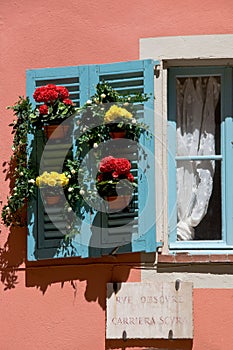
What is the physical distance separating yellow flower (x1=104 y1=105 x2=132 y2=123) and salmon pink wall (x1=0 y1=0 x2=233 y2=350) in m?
0.53

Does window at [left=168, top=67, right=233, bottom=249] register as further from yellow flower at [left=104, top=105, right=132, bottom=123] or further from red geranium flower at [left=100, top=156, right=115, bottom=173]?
red geranium flower at [left=100, top=156, right=115, bottom=173]

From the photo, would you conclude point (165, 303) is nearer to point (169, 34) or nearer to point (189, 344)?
point (189, 344)

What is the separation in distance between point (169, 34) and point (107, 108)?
75cm

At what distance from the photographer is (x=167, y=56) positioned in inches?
265

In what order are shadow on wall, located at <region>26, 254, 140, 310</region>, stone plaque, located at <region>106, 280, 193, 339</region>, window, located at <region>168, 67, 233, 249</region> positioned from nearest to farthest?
stone plaque, located at <region>106, 280, 193, 339</region> → shadow on wall, located at <region>26, 254, 140, 310</region> → window, located at <region>168, 67, 233, 249</region>

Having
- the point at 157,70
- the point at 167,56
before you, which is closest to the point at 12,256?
the point at 157,70

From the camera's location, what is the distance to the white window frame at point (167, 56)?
6699 millimetres

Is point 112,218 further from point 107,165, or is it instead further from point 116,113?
point 116,113

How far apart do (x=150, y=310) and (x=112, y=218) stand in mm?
708

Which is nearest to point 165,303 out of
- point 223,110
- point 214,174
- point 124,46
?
point 214,174

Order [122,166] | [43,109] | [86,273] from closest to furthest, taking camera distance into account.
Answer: [122,166] → [43,109] → [86,273]

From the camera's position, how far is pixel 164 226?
6.65 metres

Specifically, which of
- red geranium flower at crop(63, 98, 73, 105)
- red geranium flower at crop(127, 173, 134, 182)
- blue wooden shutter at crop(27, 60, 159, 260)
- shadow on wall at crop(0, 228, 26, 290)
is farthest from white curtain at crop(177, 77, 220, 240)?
shadow on wall at crop(0, 228, 26, 290)

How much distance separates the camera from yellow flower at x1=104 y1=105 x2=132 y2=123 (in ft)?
21.1
